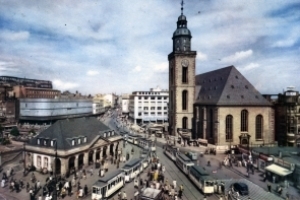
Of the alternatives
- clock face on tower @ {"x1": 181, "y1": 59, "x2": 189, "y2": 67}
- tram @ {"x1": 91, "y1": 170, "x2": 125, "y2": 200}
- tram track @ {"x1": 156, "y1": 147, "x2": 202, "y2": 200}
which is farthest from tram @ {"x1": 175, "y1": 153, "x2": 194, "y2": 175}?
clock face on tower @ {"x1": 181, "y1": 59, "x2": 189, "y2": 67}

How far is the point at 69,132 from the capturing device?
23609mm

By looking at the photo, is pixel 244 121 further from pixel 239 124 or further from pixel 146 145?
pixel 146 145

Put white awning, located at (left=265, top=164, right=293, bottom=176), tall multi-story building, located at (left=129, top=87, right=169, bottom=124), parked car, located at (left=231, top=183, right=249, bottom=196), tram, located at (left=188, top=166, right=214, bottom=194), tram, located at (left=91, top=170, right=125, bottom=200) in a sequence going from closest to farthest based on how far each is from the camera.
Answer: parked car, located at (left=231, top=183, right=249, bottom=196) → tram, located at (left=91, top=170, right=125, bottom=200) → tram, located at (left=188, top=166, right=214, bottom=194) → white awning, located at (left=265, top=164, right=293, bottom=176) → tall multi-story building, located at (left=129, top=87, right=169, bottom=124)

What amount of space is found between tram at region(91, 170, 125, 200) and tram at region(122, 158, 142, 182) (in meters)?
1.12

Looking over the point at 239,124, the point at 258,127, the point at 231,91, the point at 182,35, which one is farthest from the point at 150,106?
the point at 258,127

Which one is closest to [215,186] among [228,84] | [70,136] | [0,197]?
[70,136]

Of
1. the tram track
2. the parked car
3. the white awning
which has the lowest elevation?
the tram track

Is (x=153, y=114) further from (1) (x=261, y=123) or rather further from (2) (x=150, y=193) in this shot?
(2) (x=150, y=193)

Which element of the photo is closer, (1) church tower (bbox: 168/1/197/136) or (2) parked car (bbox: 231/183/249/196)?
(2) parked car (bbox: 231/183/249/196)

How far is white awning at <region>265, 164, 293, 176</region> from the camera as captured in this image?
17.9 m

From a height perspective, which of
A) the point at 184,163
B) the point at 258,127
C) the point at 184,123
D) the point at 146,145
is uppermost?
the point at 258,127

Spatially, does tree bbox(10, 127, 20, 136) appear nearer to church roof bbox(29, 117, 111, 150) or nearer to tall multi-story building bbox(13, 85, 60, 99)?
tall multi-story building bbox(13, 85, 60, 99)

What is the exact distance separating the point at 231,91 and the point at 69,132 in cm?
2045

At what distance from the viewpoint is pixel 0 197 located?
17062mm
